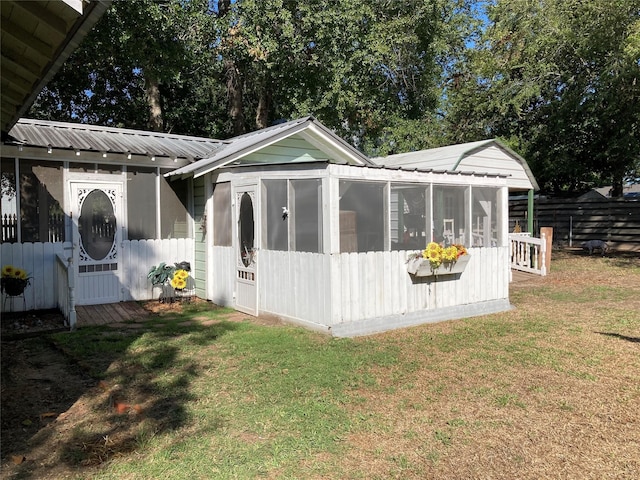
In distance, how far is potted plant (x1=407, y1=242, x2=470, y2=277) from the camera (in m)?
6.56

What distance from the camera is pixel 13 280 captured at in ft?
21.1

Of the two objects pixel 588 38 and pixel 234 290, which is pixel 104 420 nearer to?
pixel 234 290

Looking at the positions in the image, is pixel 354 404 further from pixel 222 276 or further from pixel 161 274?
pixel 161 274

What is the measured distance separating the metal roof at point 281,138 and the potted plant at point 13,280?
113 inches

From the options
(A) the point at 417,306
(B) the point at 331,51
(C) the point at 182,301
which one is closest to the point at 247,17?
(B) the point at 331,51

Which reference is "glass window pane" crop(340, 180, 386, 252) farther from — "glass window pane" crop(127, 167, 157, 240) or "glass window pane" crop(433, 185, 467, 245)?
"glass window pane" crop(127, 167, 157, 240)

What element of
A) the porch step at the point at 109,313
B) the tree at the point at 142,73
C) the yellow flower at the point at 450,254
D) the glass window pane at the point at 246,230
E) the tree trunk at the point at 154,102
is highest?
the tree at the point at 142,73

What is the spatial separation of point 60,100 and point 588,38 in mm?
17786

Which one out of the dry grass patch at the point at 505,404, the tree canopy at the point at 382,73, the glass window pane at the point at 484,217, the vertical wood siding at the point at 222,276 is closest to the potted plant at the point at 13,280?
the vertical wood siding at the point at 222,276

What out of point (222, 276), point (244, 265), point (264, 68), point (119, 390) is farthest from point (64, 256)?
point (264, 68)

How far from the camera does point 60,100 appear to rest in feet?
56.7

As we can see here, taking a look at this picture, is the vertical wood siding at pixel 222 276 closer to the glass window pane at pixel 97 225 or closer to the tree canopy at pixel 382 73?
the glass window pane at pixel 97 225

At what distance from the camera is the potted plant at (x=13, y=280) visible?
6.43m

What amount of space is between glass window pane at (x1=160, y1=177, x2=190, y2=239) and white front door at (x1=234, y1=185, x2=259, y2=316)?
180cm
